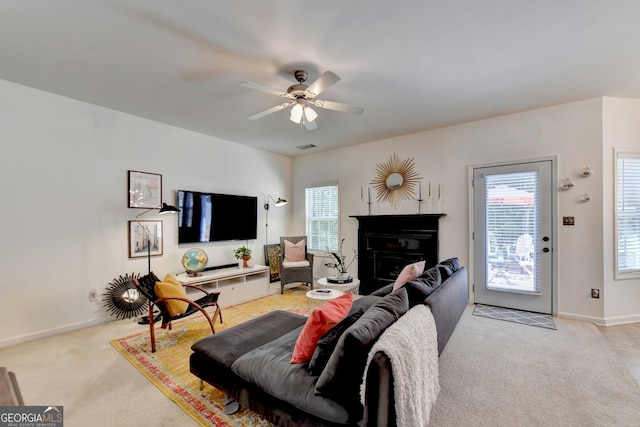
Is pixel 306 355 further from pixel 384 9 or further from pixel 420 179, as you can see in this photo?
pixel 420 179

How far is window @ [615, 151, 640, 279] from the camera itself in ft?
11.2

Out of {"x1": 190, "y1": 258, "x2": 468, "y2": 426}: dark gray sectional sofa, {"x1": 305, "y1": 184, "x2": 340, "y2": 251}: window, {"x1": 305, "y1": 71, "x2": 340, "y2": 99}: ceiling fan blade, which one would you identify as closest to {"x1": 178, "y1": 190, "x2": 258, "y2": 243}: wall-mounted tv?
{"x1": 305, "y1": 184, "x2": 340, "y2": 251}: window

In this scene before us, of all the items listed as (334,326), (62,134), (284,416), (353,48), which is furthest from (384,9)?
(62,134)

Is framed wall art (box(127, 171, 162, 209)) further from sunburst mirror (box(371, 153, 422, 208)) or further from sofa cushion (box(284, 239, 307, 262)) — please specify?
sunburst mirror (box(371, 153, 422, 208))

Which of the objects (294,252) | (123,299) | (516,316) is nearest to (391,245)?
(294,252)

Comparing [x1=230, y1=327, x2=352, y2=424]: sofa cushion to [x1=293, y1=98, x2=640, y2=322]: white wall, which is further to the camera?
[x1=293, y1=98, x2=640, y2=322]: white wall

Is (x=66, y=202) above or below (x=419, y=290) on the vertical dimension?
above

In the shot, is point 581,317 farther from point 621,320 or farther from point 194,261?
point 194,261

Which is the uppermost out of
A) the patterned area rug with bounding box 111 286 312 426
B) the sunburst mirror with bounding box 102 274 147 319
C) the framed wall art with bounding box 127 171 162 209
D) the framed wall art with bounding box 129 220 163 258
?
the framed wall art with bounding box 127 171 162 209

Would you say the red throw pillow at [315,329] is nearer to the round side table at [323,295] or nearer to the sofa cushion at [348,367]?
the sofa cushion at [348,367]

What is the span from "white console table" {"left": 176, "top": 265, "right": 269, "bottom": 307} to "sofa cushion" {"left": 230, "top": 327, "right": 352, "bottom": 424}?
93.1 inches

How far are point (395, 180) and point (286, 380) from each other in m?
3.87

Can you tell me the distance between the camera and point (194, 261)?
412 cm

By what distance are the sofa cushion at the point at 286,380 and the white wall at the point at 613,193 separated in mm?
3871
